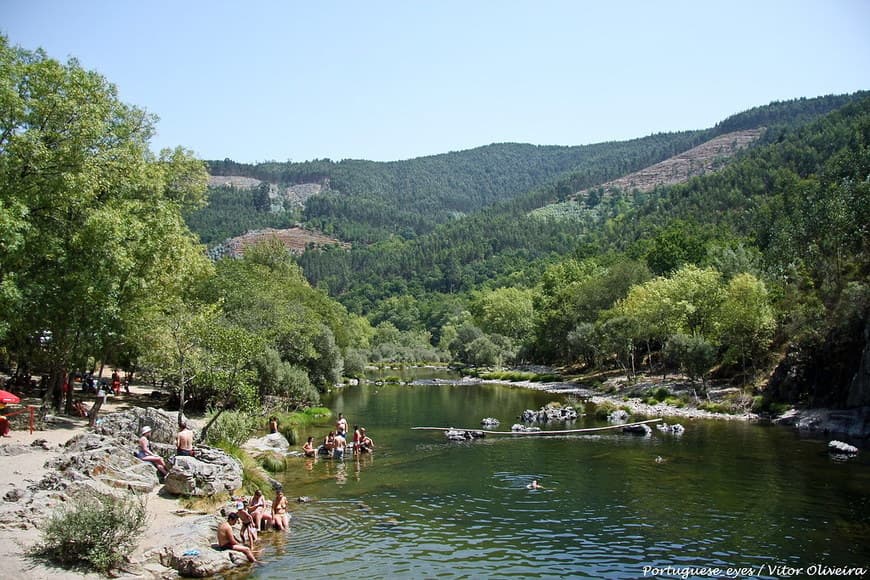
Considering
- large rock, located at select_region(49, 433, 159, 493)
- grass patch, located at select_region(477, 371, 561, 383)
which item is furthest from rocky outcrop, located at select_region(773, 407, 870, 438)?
grass patch, located at select_region(477, 371, 561, 383)

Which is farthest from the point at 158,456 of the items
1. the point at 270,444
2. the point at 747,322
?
the point at 747,322

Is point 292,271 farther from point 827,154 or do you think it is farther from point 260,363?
point 827,154

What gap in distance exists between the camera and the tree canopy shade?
31188 mm

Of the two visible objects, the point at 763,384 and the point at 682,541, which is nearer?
the point at 682,541

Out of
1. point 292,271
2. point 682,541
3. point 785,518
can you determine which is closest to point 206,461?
point 682,541

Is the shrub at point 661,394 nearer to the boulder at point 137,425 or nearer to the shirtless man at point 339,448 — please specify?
the shirtless man at point 339,448

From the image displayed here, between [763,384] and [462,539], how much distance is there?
4766 cm

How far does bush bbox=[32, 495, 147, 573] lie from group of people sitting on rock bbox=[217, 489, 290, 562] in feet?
9.83

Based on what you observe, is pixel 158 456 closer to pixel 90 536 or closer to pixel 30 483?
pixel 30 483

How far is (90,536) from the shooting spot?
18156 millimetres

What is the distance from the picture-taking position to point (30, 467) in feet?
80.8

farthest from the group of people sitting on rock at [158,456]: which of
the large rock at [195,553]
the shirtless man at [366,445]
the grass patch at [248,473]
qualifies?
the shirtless man at [366,445]

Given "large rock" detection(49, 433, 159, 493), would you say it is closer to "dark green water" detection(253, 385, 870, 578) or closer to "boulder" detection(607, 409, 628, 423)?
"dark green water" detection(253, 385, 870, 578)

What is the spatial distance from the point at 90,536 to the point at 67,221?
21.1 m
